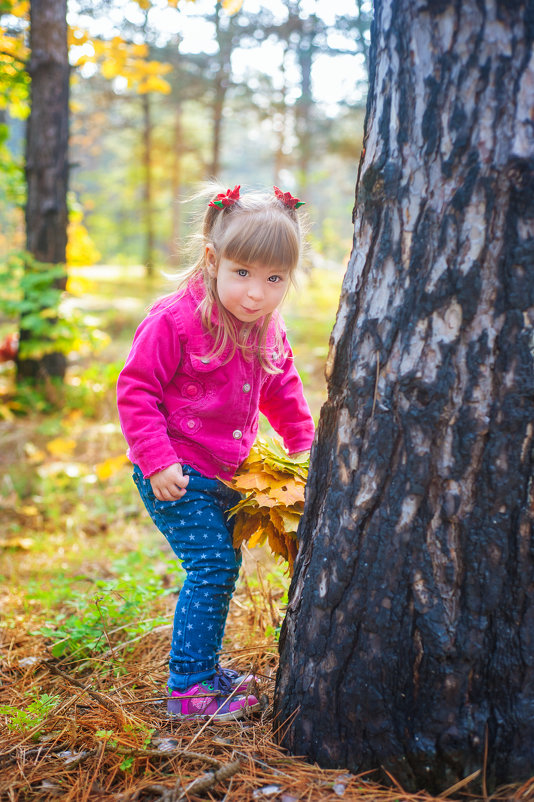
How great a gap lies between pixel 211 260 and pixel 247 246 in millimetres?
207

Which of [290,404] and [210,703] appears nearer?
[210,703]

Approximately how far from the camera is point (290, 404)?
250 cm

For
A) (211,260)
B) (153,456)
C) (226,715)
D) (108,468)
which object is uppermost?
(211,260)

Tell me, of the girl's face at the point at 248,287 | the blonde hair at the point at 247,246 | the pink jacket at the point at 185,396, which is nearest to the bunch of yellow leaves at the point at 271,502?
the pink jacket at the point at 185,396

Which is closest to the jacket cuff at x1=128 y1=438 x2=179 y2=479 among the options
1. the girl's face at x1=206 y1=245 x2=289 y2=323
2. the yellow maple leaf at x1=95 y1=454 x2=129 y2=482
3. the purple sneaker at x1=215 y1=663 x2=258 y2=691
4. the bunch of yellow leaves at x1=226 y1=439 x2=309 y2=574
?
the bunch of yellow leaves at x1=226 y1=439 x2=309 y2=574

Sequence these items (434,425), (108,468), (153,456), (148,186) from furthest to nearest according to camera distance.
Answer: (148,186)
(108,468)
(153,456)
(434,425)

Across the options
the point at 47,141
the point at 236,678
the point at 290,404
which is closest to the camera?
the point at 236,678

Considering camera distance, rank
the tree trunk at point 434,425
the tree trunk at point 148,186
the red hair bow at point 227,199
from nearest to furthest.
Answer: the tree trunk at point 434,425 < the red hair bow at point 227,199 < the tree trunk at point 148,186

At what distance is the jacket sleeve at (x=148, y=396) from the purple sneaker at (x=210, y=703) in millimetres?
762

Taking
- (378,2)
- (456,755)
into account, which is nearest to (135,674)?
(456,755)

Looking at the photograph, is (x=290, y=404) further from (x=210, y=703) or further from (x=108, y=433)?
(x=108, y=433)

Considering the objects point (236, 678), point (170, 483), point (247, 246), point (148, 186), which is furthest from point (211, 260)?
point (148, 186)

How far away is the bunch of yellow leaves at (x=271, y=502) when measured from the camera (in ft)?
6.54

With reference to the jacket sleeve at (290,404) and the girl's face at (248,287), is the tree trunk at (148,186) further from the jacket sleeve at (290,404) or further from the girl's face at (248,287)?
the girl's face at (248,287)
